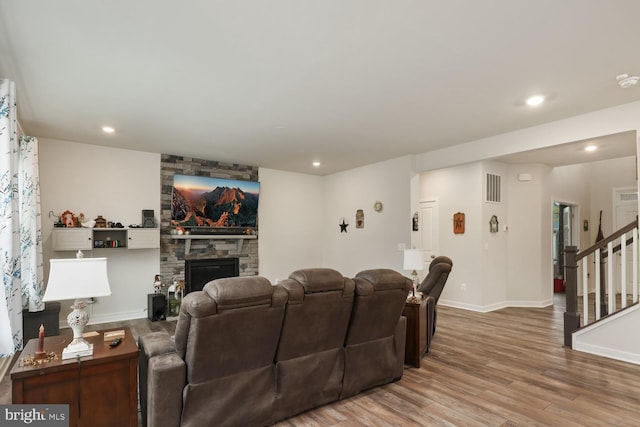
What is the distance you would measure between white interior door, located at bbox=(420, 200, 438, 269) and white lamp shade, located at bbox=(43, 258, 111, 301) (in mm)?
5870

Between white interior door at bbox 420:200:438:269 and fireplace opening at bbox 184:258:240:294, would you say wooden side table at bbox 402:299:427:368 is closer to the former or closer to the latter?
white interior door at bbox 420:200:438:269

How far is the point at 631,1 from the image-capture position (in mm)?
2074

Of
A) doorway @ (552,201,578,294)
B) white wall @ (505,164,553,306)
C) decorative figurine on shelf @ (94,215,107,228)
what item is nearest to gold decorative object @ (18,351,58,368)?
decorative figurine on shelf @ (94,215,107,228)

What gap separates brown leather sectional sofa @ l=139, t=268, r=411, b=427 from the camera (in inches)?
80.7

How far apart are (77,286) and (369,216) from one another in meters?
5.55

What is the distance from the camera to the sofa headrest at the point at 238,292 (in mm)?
2045

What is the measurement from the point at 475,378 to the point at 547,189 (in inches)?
196

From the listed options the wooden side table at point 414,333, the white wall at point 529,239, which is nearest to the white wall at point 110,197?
the wooden side table at point 414,333

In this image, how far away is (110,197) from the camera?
18.5 ft

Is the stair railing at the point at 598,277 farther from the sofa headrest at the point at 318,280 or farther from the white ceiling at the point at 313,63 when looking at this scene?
the sofa headrest at the point at 318,280

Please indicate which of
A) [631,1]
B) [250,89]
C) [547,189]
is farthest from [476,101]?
[547,189]

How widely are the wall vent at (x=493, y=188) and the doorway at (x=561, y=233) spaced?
7.69ft

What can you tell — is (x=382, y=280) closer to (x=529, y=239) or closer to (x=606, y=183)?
(x=529, y=239)

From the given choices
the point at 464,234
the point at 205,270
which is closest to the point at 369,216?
the point at 464,234
